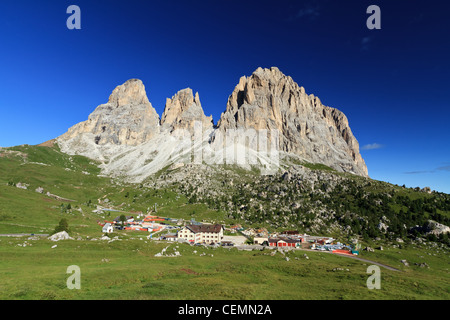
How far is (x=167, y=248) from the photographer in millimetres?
77062

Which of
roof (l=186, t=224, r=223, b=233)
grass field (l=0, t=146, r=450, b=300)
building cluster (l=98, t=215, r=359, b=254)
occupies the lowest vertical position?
building cluster (l=98, t=215, r=359, b=254)

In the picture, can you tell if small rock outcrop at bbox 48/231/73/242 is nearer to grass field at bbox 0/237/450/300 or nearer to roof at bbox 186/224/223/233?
grass field at bbox 0/237/450/300

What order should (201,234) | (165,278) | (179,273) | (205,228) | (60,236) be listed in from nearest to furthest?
1. (165,278)
2. (179,273)
3. (60,236)
4. (201,234)
5. (205,228)

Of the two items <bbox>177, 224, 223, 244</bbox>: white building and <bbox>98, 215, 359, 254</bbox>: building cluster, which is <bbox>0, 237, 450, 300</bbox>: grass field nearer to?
<bbox>98, 215, 359, 254</bbox>: building cluster

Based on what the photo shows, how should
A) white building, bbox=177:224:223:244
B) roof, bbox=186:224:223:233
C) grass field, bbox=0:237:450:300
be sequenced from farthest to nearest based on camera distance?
1. roof, bbox=186:224:223:233
2. white building, bbox=177:224:223:244
3. grass field, bbox=0:237:450:300

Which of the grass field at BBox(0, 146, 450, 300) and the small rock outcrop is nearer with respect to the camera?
the grass field at BBox(0, 146, 450, 300)

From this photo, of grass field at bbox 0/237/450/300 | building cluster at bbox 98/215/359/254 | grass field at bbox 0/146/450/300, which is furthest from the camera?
building cluster at bbox 98/215/359/254

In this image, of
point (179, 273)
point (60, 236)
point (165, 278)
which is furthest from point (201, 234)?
point (165, 278)

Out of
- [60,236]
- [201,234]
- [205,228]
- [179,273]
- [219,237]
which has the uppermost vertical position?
[60,236]

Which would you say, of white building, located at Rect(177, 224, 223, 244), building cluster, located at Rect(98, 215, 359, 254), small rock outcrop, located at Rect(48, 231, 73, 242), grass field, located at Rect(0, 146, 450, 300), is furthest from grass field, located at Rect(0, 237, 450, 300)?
white building, located at Rect(177, 224, 223, 244)

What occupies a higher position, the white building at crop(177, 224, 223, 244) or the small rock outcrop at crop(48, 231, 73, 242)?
the small rock outcrop at crop(48, 231, 73, 242)

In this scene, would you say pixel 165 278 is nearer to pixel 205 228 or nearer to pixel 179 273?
pixel 179 273
